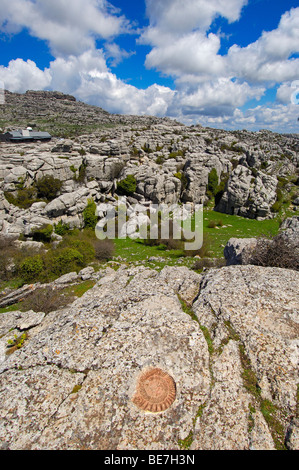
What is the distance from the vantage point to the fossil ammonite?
15.2 ft

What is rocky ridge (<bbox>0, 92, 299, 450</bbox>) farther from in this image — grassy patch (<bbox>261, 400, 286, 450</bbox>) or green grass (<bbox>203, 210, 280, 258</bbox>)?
green grass (<bbox>203, 210, 280, 258</bbox>)

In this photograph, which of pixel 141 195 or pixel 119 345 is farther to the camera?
pixel 141 195

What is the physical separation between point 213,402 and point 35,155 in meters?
37.5

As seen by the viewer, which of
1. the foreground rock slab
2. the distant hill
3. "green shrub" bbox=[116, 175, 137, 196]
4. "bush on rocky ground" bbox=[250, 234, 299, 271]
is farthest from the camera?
the distant hill

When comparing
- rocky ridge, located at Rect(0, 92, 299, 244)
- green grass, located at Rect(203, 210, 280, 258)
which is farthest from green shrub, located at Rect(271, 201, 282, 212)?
green grass, located at Rect(203, 210, 280, 258)

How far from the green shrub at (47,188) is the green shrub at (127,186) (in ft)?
31.1

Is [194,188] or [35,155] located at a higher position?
[35,155]

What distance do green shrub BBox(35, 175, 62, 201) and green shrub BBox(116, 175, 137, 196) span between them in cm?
946

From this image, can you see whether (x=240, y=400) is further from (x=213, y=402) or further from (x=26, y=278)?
(x=26, y=278)

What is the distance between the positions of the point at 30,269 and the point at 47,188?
55.8 feet

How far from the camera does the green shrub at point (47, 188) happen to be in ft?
97.7

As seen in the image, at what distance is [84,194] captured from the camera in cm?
3056

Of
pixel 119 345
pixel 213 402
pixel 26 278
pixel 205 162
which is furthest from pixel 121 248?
pixel 205 162

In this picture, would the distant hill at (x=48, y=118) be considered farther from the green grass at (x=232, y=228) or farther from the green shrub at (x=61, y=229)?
the green grass at (x=232, y=228)
